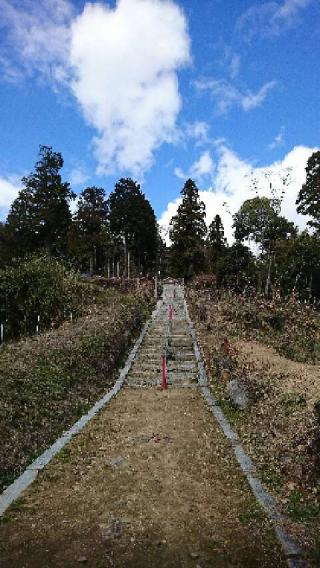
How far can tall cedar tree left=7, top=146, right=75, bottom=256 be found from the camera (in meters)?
41.9

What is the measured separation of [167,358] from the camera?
51.3 ft

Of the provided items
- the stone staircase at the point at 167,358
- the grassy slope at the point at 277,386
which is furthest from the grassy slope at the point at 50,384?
A: the grassy slope at the point at 277,386

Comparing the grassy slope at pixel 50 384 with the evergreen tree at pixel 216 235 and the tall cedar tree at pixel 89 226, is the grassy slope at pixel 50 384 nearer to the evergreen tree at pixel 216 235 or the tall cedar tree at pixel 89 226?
the tall cedar tree at pixel 89 226

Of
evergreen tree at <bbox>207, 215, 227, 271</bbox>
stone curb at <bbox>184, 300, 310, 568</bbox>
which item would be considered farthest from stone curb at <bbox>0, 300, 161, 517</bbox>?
evergreen tree at <bbox>207, 215, 227, 271</bbox>

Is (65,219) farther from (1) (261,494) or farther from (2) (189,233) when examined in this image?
(1) (261,494)

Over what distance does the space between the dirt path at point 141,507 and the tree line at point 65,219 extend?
3383 centimetres

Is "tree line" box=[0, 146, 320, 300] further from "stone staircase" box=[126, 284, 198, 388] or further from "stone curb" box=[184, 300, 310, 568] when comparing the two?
"stone curb" box=[184, 300, 310, 568]

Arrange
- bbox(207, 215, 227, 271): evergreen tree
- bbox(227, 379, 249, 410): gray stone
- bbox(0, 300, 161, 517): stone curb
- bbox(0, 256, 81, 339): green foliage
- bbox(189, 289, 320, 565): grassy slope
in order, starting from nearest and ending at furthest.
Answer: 1. bbox(0, 300, 161, 517): stone curb
2. bbox(189, 289, 320, 565): grassy slope
3. bbox(227, 379, 249, 410): gray stone
4. bbox(0, 256, 81, 339): green foliage
5. bbox(207, 215, 227, 271): evergreen tree

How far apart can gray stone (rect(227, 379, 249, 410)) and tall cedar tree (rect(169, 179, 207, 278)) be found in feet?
118

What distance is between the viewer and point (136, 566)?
443 centimetres

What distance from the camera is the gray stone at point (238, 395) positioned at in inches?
388

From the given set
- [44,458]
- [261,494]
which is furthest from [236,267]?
[261,494]

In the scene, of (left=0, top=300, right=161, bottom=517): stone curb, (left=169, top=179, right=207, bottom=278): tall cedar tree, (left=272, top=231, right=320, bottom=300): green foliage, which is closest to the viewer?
(left=0, top=300, right=161, bottom=517): stone curb

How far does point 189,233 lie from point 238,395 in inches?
1492
